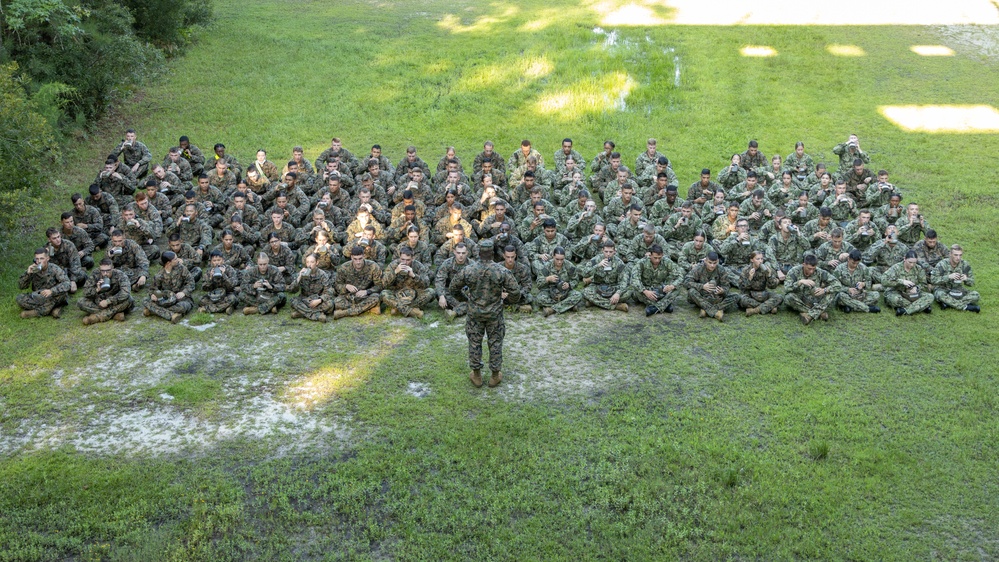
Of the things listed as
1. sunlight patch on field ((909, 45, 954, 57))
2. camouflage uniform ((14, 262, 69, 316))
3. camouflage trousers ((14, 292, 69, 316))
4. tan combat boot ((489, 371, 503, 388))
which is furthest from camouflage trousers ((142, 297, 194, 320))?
sunlight patch on field ((909, 45, 954, 57))

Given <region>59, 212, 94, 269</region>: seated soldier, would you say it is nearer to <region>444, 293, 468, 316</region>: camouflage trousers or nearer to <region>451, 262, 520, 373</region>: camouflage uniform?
<region>444, 293, 468, 316</region>: camouflage trousers

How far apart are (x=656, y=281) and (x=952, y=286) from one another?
183 inches

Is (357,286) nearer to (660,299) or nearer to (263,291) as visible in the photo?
(263,291)

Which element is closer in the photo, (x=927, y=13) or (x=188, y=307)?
(x=188, y=307)

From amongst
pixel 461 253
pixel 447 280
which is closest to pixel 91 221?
pixel 447 280

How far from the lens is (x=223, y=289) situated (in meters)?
13.0

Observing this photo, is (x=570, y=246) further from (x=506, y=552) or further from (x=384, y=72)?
(x=384, y=72)

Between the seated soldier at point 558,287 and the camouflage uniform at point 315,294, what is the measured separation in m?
3.22

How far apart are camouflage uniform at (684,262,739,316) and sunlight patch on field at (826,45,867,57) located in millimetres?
15480

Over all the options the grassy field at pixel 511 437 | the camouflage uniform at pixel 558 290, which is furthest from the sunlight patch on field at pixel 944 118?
the camouflage uniform at pixel 558 290

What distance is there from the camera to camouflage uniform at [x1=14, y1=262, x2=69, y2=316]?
12.5m

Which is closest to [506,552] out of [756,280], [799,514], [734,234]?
[799,514]

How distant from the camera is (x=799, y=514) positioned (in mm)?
8211

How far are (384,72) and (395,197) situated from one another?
9.83 meters
